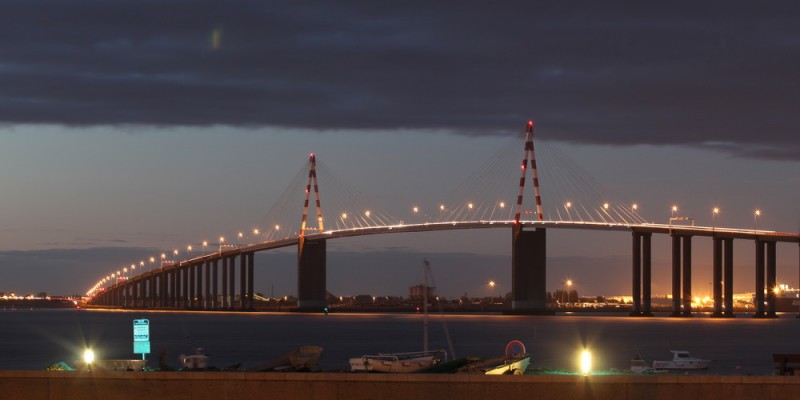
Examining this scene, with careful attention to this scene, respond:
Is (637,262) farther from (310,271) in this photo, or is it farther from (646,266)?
(310,271)

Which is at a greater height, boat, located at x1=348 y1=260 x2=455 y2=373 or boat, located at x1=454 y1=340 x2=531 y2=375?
boat, located at x1=454 y1=340 x2=531 y2=375

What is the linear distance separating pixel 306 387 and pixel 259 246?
14543cm

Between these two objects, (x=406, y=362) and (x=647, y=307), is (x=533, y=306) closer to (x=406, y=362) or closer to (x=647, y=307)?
(x=647, y=307)

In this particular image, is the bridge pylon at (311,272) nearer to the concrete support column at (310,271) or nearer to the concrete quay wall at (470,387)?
the concrete support column at (310,271)

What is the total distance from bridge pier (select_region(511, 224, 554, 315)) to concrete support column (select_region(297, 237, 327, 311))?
93.1ft

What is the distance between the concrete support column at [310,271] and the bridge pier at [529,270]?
93.1 feet

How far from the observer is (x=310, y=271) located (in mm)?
155875

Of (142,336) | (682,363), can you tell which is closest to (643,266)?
(682,363)

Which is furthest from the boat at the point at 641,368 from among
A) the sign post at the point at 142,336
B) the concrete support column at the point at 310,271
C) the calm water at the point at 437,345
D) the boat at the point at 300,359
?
the concrete support column at the point at 310,271

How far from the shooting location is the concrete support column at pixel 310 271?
155m

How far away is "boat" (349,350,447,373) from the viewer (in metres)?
37.4

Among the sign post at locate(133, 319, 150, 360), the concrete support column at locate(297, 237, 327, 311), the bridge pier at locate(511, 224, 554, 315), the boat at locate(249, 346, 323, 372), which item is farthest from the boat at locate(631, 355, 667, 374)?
the concrete support column at locate(297, 237, 327, 311)

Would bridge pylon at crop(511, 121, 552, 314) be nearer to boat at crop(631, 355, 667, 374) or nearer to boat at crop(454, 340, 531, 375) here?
boat at crop(631, 355, 667, 374)

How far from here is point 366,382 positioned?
18.3 m
